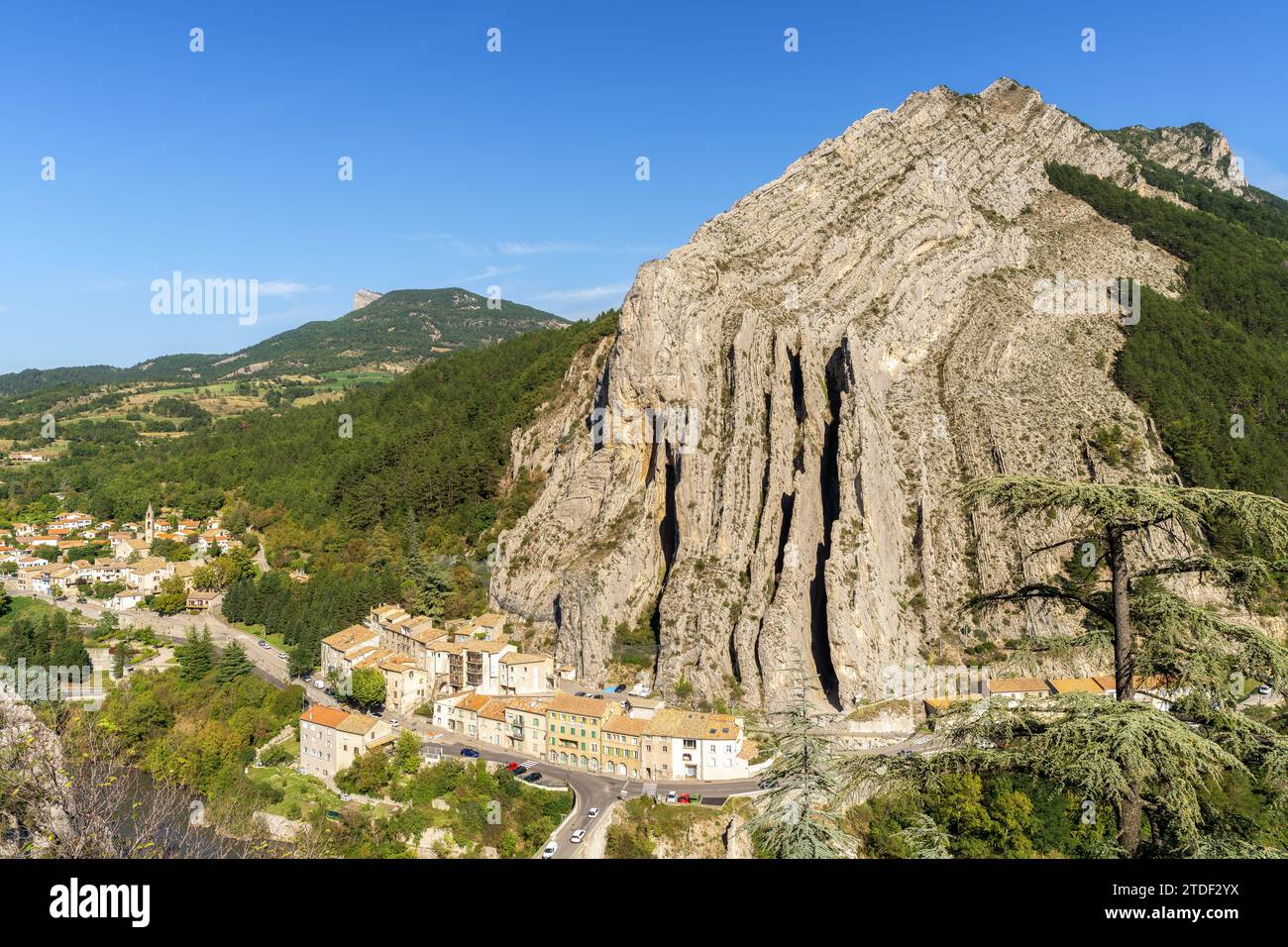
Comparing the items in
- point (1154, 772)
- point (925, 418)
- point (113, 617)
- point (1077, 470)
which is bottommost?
point (113, 617)

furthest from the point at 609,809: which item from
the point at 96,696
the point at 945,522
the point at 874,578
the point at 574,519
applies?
the point at 96,696

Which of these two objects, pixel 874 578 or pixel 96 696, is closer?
pixel 874 578

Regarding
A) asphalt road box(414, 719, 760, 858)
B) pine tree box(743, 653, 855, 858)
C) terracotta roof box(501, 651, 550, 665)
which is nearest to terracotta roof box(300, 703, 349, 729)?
asphalt road box(414, 719, 760, 858)

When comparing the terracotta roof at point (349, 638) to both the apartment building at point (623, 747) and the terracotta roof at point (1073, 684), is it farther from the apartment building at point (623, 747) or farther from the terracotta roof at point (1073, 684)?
the terracotta roof at point (1073, 684)

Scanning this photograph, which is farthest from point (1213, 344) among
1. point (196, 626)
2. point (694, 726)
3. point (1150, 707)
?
point (196, 626)

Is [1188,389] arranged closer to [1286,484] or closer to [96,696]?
[1286,484]

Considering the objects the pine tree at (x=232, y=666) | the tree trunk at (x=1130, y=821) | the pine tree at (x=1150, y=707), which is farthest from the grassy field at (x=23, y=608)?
the tree trunk at (x=1130, y=821)

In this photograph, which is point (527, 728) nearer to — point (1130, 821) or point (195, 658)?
point (195, 658)
